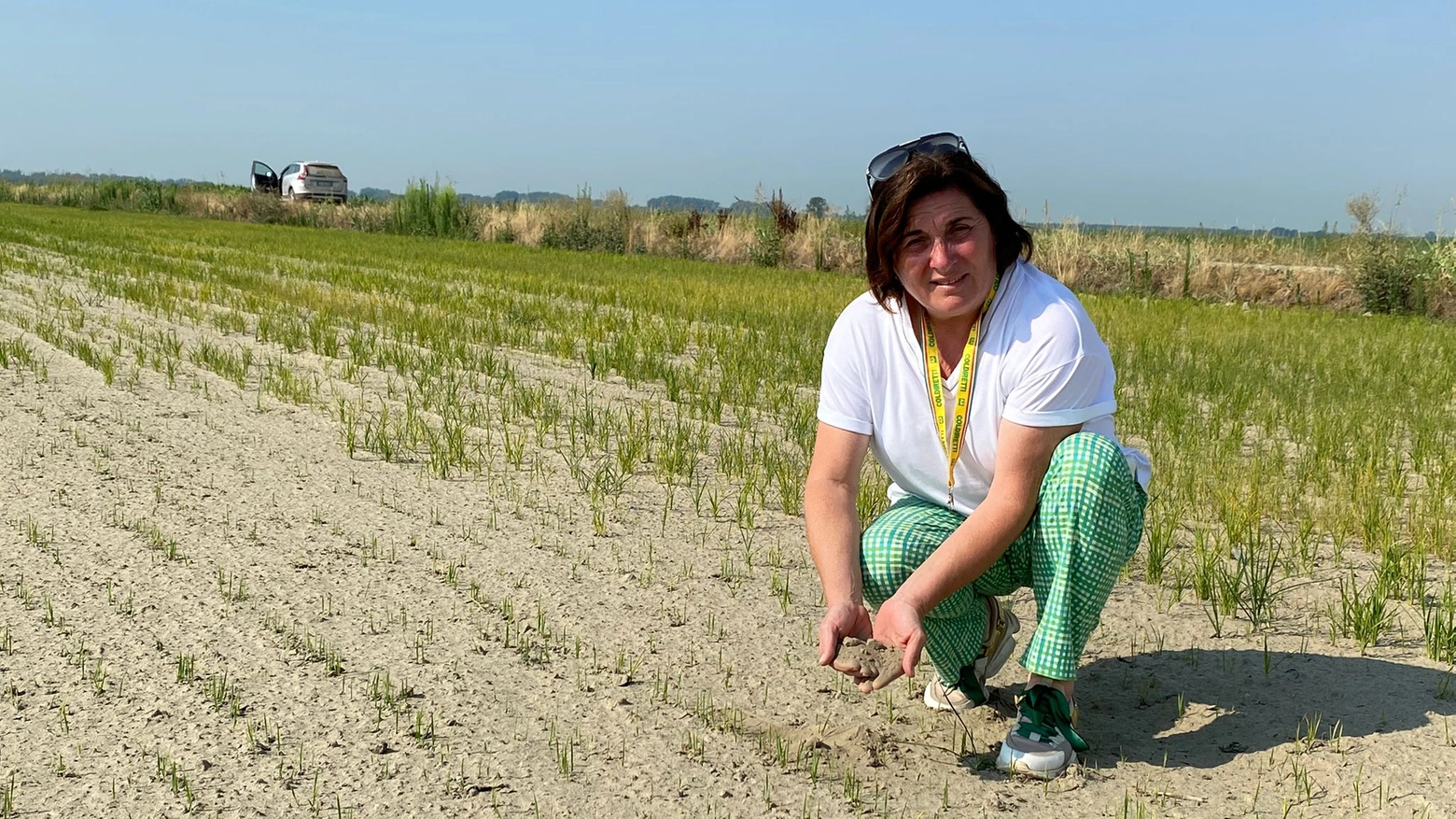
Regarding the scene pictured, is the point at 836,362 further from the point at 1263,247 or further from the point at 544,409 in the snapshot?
the point at 1263,247

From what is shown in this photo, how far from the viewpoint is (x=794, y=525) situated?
4551mm

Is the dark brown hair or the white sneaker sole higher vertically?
the dark brown hair

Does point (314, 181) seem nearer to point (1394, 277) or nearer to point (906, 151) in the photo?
point (1394, 277)

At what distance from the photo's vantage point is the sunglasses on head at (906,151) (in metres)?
2.65

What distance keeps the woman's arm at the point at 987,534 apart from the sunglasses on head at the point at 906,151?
593 millimetres

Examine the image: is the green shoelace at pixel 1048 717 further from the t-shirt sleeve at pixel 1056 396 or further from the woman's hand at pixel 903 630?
the t-shirt sleeve at pixel 1056 396

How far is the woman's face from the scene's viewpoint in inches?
103

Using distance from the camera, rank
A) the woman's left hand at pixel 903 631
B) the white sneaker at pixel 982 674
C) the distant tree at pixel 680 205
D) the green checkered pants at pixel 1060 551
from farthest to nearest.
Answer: the distant tree at pixel 680 205
the white sneaker at pixel 982 674
the green checkered pants at pixel 1060 551
the woman's left hand at pixel 903 631

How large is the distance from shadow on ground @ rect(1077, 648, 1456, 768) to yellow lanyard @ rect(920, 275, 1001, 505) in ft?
2.48

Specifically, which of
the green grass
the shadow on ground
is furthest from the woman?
the green grass

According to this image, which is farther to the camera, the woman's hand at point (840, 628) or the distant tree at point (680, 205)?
the distant tree at point (680, 205)

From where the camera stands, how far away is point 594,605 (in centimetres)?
359

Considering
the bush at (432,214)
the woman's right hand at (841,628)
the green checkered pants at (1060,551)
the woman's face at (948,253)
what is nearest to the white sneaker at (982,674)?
the green checkered pants at (1060,551)

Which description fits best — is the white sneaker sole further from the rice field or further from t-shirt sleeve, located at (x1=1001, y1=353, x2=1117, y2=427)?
t-shirt sleeve, located at (x1=1001, y1=353, x2=1117, y2=427)
